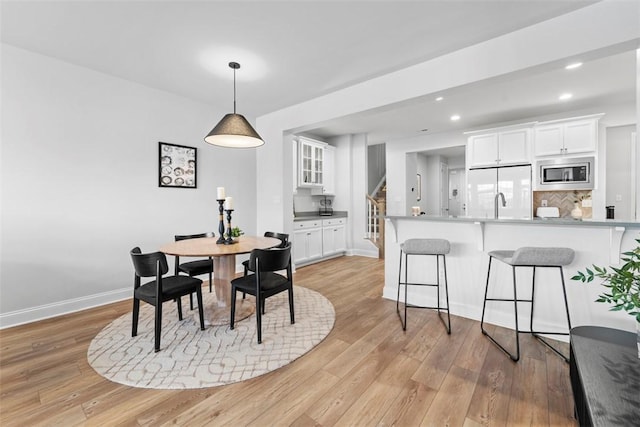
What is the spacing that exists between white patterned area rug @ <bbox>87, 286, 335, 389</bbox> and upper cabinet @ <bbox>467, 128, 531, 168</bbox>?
3.89 metres

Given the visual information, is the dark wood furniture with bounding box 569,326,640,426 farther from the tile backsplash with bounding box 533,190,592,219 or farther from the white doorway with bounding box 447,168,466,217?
the white doorway with bounding box 447,168,466,217

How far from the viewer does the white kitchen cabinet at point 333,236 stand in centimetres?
553

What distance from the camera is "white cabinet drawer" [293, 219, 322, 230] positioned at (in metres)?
4.90

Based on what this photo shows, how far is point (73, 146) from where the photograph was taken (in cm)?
299

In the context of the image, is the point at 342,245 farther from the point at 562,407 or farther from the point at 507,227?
the point at 562,407

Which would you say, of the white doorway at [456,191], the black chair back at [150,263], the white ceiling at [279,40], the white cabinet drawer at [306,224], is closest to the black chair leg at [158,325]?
the black chair back at [150,263]

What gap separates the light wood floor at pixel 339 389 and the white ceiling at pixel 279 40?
240cm

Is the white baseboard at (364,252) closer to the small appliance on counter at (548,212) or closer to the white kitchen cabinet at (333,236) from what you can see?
the white kitchen cabinet at (333,236)

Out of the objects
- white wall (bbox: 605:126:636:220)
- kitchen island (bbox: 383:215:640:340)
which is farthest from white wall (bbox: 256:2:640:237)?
white wall (bbox: 605:126:636:220)

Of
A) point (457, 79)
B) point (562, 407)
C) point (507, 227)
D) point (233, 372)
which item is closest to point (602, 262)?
point (507, 227)

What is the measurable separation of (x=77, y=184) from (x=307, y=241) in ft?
10.7

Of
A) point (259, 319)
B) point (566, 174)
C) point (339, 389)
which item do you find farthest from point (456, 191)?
point (339, 389)

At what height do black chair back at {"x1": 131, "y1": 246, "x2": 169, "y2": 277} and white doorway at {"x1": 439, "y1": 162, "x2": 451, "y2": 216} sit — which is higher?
Result: white doorway at {"x1": 439, "y1": 162, "x2": 451, "y2": 216}

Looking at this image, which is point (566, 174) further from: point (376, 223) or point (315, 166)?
point (315, 166)
